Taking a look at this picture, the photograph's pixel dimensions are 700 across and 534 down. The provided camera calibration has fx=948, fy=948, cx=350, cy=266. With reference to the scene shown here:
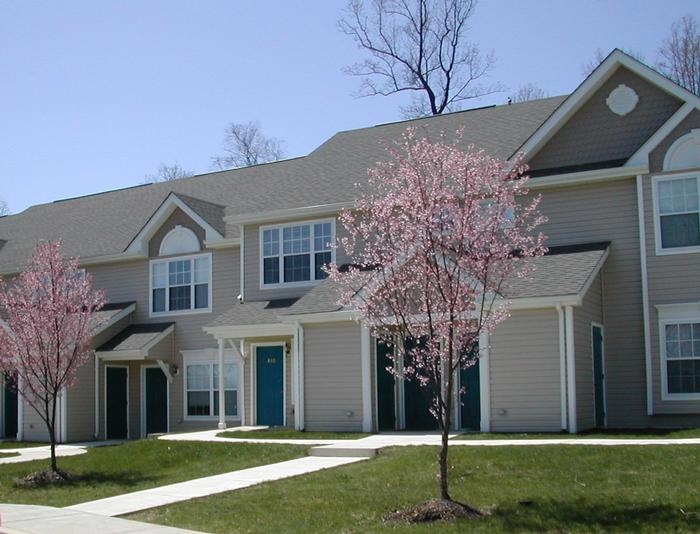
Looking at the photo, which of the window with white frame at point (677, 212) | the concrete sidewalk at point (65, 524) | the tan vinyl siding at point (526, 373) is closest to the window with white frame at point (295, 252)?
the tan vinyl siding at point (526, 373)

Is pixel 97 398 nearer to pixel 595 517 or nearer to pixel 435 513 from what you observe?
pixel 435 513

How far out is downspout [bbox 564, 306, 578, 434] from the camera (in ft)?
63.8

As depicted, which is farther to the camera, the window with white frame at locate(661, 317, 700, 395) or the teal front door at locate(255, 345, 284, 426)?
the teal front door at locate(255, 345, 284, 426)

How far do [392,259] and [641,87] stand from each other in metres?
11.9

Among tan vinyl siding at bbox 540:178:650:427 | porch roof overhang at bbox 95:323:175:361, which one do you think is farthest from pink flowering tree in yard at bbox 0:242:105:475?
tan vinyl siding at bbox 540:178:650:427

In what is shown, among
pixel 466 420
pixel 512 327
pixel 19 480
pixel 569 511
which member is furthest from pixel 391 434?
pixel 569 511

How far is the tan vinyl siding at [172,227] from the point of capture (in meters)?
28.9

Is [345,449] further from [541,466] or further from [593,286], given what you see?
[593,286]

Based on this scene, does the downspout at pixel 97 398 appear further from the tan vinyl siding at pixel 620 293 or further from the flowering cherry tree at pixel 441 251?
the flowering cherry tree at pixel 441 251

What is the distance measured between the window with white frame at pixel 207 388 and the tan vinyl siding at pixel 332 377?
5212mm

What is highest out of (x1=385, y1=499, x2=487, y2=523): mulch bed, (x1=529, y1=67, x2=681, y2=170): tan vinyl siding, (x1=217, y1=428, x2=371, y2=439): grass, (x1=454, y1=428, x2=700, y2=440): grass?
(x1=529, y1=67, x2=681, y2=170): tan vinyl siding

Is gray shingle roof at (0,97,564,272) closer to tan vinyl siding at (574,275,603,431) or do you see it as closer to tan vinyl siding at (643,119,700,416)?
tan vinyl siding at (643,119,700,416)

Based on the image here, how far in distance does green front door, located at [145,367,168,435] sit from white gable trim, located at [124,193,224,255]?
154 inches

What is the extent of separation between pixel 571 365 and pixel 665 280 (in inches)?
138
